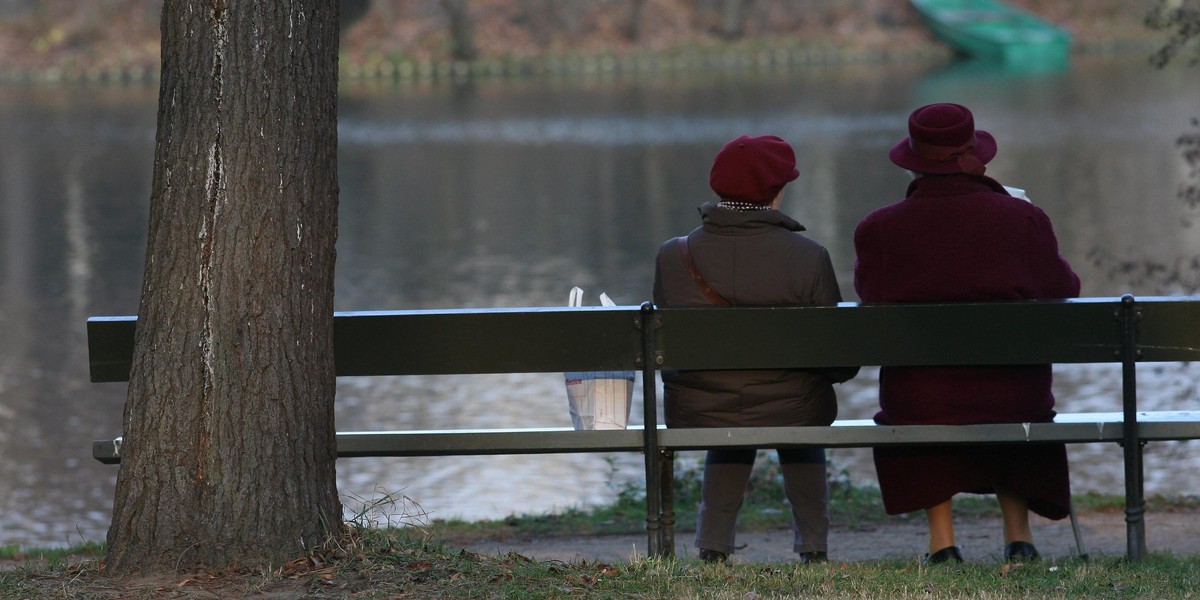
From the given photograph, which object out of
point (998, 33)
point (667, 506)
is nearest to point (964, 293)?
point (667, 506)

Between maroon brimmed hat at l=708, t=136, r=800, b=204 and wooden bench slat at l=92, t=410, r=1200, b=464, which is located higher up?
maroon brimmed hat at l=708, t=136, r=800, b=204

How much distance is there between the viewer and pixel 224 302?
404cm

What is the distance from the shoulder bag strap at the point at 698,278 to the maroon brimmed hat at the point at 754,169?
0.70 ft

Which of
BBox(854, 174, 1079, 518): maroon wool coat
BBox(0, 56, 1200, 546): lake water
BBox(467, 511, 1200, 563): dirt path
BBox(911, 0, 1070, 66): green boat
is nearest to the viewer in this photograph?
BBox(854, 174, 1079, 518): maroon wool coat

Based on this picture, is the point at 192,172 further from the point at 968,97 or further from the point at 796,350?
the point at 968,97

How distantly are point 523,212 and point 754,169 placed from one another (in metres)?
14.0

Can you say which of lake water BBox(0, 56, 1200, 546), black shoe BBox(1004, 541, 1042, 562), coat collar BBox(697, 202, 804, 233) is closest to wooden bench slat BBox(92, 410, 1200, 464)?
black shoe BBox(1004, 541, 1042, 562)

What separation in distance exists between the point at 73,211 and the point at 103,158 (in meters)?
6.59

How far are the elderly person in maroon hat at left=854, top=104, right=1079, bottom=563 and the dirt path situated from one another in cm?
66

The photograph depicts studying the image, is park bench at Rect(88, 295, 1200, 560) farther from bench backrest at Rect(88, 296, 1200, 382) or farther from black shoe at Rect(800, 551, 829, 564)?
black shoe at Rect(800, 551, 829, 564)

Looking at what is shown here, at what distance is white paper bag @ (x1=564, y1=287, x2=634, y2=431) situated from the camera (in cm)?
495

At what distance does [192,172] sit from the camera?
13.3 ft

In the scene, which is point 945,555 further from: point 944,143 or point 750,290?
point 944,143

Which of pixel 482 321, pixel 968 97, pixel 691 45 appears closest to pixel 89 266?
pixel 482 321
